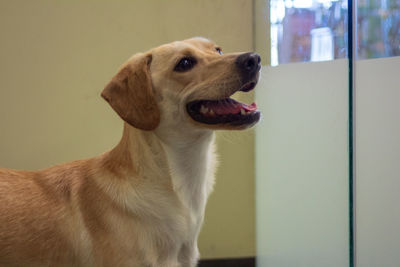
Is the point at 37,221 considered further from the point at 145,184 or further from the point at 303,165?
the point at 303,165

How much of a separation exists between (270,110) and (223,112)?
2.03 feet

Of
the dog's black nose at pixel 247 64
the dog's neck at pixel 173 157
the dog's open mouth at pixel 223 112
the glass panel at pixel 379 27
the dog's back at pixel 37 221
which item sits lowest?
the dog's back at pixel 37 221

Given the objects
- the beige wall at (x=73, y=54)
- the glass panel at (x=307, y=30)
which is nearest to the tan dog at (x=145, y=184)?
the glass panel at (x=307, y=30)

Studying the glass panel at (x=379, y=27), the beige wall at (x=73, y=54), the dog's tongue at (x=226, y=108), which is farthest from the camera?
the beige wall at (x=73, y=54)

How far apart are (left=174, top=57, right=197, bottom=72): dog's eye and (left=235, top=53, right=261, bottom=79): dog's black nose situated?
0.47 feet

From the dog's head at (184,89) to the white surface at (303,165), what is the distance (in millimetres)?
269

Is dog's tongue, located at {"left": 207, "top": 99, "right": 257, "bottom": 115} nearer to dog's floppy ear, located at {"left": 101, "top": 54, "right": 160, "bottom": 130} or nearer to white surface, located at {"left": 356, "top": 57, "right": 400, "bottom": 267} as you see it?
dog's floppy ear, located at {"left": 101, "top": 54, "right": 160, "bottom": 130}

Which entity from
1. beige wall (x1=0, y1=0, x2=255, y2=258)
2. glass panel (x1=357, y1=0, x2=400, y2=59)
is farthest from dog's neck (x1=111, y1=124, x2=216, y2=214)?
beige wall (x1=0, y1=0, x2=255, y2=258)

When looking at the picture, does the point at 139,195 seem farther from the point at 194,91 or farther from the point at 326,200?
the point at 326,200

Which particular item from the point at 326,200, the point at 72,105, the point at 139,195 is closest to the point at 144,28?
the point at 72,105

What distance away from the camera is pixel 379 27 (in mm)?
1037

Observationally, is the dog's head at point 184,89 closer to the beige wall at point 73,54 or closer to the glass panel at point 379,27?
the glass panel at point 379,27

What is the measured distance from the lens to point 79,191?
1.18m

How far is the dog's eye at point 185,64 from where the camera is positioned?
1.16 m
